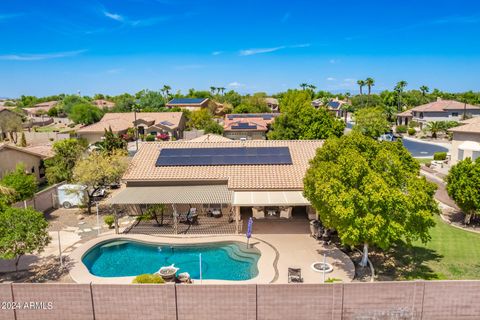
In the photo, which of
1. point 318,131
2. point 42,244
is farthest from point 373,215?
point 318,131

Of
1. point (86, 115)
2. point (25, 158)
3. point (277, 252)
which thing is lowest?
point (277, 252)

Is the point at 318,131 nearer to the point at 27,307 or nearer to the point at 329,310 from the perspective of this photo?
the point at 329,310

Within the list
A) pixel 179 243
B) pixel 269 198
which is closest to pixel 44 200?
pixel 179 243

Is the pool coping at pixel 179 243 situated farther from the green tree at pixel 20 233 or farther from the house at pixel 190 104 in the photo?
the house at pixel 190 104

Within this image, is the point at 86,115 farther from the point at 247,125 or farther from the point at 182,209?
the point at 182,209

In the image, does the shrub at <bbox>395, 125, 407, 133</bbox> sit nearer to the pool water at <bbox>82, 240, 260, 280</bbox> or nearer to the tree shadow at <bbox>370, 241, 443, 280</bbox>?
the tree shadow at <bbox>370, 241, 443, 280</bbox>

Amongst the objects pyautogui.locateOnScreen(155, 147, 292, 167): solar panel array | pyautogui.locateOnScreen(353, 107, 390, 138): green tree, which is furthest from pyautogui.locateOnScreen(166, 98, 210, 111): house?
pyautogui.locateOnScreen(155, 147, 292, 167): solar panel array
